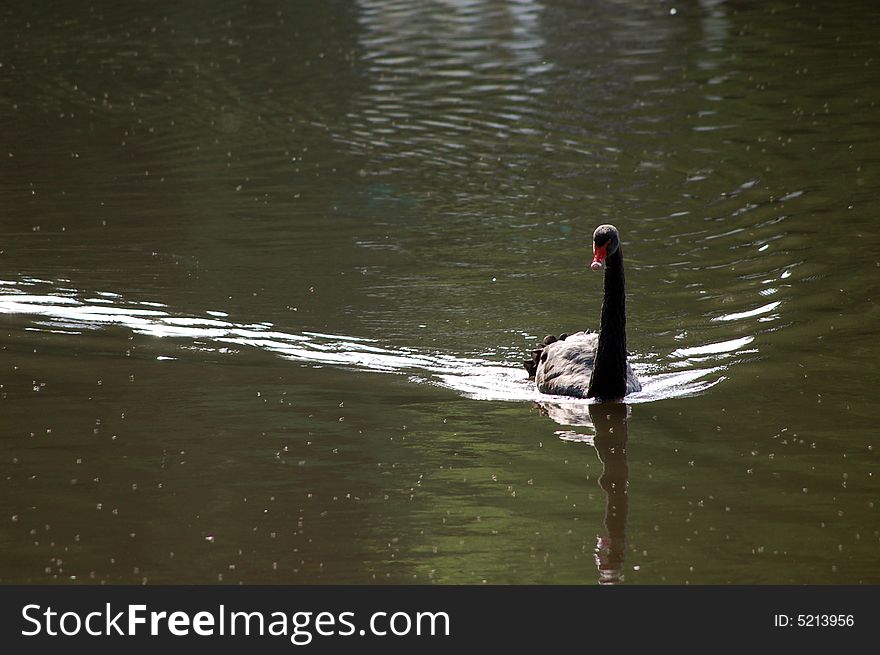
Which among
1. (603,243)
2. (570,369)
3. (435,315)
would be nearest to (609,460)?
(570,369)

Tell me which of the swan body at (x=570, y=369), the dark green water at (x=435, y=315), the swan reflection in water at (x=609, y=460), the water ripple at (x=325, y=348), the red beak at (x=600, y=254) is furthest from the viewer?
the water ripple at (x=325, y=348)

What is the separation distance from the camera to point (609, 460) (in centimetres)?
754

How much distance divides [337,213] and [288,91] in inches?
249

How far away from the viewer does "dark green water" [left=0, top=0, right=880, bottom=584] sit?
21.5 feet

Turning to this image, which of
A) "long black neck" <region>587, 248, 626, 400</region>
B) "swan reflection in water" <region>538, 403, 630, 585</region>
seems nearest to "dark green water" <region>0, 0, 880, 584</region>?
"swan reflection in water" <region>538, 403, 630, 585</region>

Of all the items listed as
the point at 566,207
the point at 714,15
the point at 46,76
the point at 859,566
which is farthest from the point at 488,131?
the point at 859,566

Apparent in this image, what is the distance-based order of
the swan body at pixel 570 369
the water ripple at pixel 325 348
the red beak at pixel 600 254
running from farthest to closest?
the water ripple at pixel 325 348
the swan body at pixel 570 369
the red beak at pixel 600 254

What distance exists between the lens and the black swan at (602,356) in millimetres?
8234

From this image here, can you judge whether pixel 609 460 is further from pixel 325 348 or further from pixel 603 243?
pixel 325 348

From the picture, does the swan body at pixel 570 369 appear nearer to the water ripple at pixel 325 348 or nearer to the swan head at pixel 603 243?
the water ripple at pixel 325 348

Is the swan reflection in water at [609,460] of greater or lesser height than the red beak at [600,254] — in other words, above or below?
below

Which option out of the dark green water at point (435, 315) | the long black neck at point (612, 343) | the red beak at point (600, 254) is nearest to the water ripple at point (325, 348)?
the dark green water at point (435, 315)

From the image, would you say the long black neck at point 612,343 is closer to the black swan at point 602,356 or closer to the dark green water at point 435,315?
the black swan at point 602,356

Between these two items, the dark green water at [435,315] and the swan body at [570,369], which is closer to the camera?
the dark green water at [435,315]
